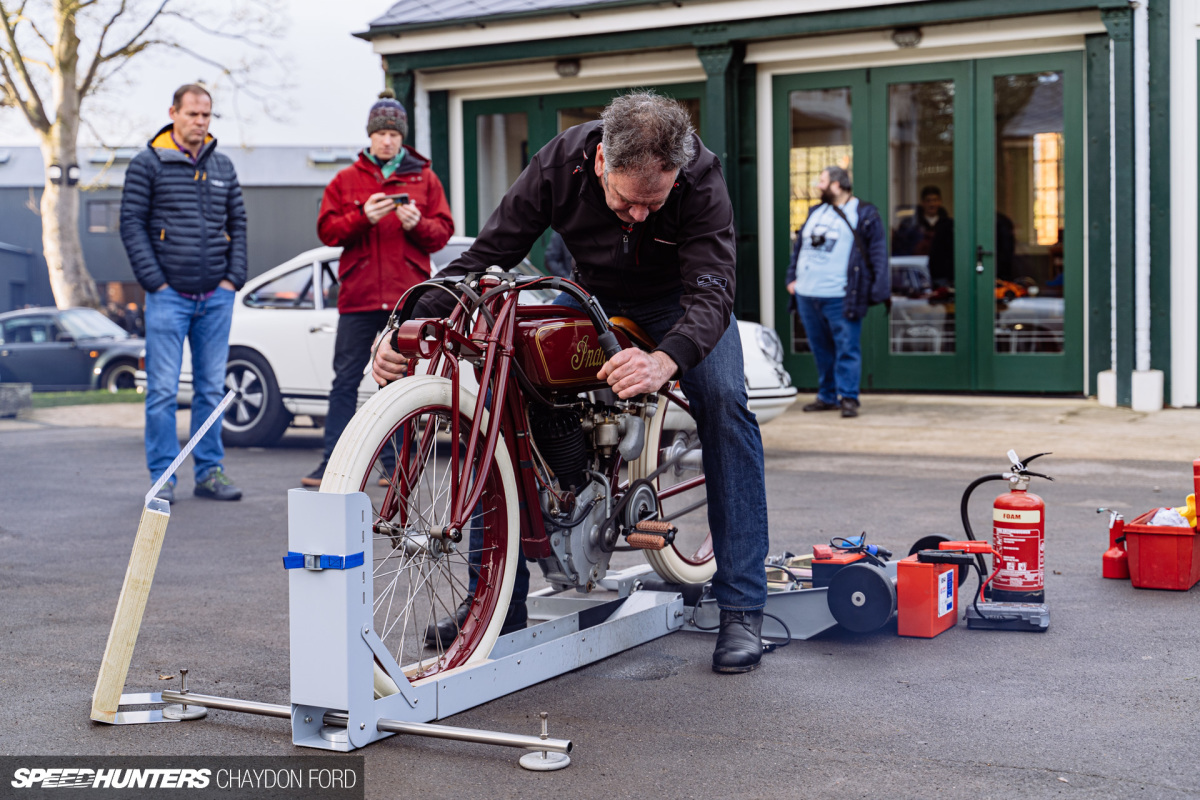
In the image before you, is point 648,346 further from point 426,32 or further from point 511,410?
point 426,32

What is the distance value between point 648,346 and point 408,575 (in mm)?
1070

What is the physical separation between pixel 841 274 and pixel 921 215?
1806 millimetres

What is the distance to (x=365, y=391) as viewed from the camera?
9.02 m

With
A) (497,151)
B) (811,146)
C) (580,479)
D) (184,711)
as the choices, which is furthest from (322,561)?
(497,151)

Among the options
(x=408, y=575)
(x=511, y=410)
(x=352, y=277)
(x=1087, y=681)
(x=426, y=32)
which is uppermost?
(x=426, y=32)

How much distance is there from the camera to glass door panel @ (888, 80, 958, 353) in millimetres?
12234

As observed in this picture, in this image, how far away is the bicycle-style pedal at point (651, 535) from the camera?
407 cm

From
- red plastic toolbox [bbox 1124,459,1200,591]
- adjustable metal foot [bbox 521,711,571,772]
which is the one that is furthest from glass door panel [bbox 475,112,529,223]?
adjustable metal foot [bbox 521,711,571,772]

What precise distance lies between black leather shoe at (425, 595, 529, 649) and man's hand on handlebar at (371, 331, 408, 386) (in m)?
0.67

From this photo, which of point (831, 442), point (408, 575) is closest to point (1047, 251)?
point (831, 442)

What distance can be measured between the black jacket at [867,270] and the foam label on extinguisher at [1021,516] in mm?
6414

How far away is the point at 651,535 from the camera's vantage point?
4.09 meters

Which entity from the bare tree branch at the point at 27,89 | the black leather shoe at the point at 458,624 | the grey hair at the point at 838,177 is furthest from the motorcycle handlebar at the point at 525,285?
the bare tree branch at the point at 27,89

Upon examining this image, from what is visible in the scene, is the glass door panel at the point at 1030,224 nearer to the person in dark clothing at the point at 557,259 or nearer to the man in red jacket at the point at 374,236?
the person in dark clothing at the point at 557,259
